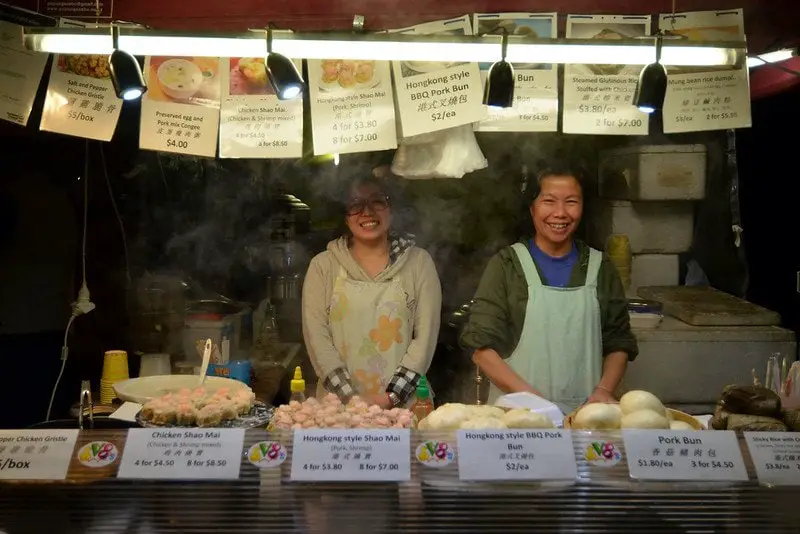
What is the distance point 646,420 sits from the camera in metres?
1.77

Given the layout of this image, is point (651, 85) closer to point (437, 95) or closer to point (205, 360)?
point (437, 95)

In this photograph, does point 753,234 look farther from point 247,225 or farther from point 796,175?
point 247,225

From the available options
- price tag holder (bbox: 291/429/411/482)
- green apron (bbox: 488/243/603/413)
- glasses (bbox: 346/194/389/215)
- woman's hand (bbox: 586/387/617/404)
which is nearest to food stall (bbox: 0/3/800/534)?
price tag holder (bbox: 291/429/411/482)

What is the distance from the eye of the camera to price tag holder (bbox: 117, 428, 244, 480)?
5.12 ft

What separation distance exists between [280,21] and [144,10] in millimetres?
562

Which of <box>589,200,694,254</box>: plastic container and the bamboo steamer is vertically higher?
<box>589,200,694,254</box>: plastic container

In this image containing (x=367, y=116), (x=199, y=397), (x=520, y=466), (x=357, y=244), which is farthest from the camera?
(x=357, y=244)

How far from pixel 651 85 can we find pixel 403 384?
6.07 ft

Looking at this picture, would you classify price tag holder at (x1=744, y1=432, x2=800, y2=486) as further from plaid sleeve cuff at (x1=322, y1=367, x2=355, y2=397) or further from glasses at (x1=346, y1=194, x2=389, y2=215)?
glasses at (x1=346, y1=194, x2=389, y2=215)

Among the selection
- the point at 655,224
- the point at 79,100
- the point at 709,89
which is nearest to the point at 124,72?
the point at 79,100

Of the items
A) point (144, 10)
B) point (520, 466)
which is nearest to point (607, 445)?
point (520, 466)

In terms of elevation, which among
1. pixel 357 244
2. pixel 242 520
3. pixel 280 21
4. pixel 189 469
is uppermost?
pixel 280 21

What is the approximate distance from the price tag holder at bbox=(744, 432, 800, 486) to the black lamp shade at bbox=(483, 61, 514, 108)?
1.33 m

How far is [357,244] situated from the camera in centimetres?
406
